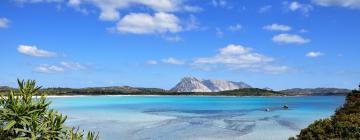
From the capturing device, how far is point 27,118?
8.60 m

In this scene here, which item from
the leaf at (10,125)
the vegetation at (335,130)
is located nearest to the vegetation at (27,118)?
the leaf at (10,125)

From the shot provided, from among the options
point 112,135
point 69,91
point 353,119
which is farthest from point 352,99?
point 69,91

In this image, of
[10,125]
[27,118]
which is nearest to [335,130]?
[27,118]

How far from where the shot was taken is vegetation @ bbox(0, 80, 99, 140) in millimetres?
8477

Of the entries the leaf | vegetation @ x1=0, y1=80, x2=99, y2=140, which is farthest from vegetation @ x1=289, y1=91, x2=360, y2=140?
the leaf

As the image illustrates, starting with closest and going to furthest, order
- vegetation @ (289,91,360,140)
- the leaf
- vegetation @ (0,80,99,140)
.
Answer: the leaf < vegetation @ (0,80,99,140) < vegetation @ (289,91,360,140)

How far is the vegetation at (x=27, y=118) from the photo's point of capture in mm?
8477

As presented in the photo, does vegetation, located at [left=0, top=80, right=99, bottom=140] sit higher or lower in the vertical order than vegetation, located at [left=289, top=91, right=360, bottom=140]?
higher

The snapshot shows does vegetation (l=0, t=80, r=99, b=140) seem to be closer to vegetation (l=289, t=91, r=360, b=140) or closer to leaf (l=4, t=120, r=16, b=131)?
leaf (l=4, t=120, r=16, b=131)

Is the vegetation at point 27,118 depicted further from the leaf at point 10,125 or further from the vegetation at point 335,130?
the vegetation at point 335,130

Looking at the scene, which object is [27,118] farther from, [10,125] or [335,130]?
[335,130]

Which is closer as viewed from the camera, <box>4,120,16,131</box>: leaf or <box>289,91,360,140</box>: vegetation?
<box>4,120,16,131</box>: leaf

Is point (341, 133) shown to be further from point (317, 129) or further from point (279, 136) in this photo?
point (279, 136)

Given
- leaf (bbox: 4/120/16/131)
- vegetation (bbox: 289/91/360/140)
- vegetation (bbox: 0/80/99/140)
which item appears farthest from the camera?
vegetation (bbox: 289/91/360/140)
